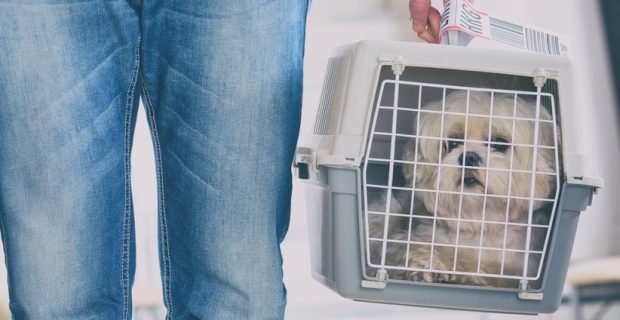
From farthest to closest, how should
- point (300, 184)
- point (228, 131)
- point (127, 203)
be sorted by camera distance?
1. point (300, 184)
2. point (127, 203)
3. point (228, 131)

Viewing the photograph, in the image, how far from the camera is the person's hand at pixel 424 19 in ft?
3.55

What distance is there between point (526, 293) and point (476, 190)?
0.51ft

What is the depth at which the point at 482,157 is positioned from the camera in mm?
1025

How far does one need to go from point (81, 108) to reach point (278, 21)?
0.88 ft

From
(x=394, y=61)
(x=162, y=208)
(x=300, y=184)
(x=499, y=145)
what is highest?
(x=394, y=61)

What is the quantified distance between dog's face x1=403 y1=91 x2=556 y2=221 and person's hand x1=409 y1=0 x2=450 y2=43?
0.12 metres

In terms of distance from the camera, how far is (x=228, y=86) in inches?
34.9

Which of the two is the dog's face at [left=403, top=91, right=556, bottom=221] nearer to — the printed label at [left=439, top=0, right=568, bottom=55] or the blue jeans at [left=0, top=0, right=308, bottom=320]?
the printed label at [left=439, top=0, right=568, bottom=55]

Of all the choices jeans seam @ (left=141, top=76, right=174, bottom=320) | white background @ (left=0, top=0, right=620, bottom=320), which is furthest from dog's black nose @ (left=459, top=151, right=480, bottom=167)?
white background @ (left=0, top=0, right=620, bottom=320)

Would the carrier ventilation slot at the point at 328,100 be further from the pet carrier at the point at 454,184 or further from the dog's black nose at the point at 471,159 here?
the dog's black nose at the point at 471,159

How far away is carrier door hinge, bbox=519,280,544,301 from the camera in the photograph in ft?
3.21

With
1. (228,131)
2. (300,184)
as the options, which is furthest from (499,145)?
(300,184)

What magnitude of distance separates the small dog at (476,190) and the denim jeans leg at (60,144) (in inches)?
15.3

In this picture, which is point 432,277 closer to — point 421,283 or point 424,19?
point 421,283
